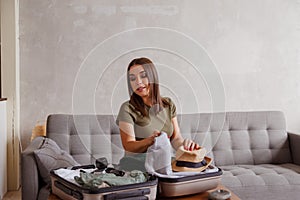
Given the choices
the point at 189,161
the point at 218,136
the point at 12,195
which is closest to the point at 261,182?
the point at 218,136

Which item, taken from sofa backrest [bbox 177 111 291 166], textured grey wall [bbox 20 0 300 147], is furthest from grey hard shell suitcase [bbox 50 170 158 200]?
textured grey wall [bbox 20 0 300 147]

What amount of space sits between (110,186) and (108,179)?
0.04m

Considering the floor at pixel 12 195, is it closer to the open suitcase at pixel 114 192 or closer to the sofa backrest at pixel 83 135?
the sofa backrest at pixel 83 135

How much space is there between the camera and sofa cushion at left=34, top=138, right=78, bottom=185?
2.27m

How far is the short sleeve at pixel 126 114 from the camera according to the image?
5.69ft

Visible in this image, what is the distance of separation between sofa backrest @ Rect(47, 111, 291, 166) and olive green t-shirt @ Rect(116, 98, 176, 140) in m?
0.77

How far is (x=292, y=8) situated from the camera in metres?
3.93

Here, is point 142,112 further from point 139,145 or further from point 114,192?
Result: point 114,192

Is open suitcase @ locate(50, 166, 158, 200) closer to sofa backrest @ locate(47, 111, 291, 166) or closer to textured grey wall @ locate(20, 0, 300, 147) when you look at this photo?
sofa backrest @ locate(47, 111, 291, 166)

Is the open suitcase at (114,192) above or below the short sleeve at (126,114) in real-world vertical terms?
below

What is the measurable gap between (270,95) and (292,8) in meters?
0.85

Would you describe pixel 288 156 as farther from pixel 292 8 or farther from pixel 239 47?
pixel 292 8

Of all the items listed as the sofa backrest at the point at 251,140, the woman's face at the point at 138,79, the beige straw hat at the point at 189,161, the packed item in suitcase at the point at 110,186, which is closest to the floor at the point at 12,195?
the sofa backrest at the point at 251,140

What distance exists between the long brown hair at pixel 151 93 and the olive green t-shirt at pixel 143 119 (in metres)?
0.02
